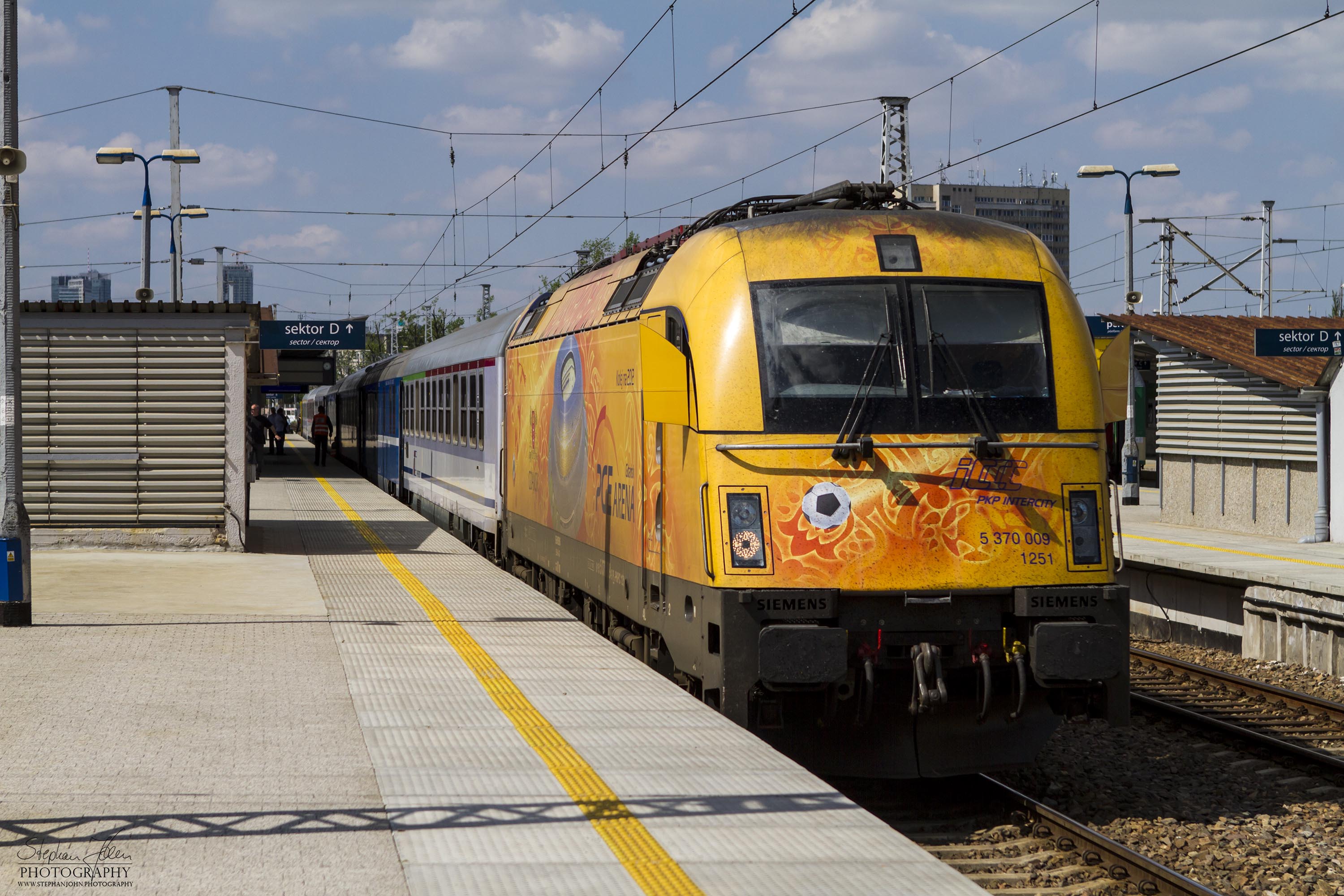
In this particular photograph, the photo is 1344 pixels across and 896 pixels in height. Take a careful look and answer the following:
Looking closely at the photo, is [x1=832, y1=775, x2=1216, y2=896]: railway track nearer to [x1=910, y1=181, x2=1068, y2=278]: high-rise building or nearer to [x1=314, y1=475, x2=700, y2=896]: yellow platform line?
[x1=314, y1=475, x2=700, y2=896]: yellow platform line

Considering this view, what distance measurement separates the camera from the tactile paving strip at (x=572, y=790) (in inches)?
203

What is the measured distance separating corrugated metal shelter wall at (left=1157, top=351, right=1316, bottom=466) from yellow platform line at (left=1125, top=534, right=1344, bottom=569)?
178cm

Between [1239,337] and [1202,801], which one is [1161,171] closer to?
[1239,337]

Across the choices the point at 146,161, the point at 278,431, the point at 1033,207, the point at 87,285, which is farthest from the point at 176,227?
the point at 1033,207

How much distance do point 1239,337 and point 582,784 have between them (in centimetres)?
1676

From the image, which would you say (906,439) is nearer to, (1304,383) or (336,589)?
(336,589)

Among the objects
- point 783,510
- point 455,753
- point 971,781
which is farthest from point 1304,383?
point 455,753

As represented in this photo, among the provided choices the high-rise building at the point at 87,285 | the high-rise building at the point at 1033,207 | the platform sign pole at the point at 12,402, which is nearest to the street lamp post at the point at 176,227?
the platform sign pole at the point at 12,402

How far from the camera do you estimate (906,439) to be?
24.1 feet

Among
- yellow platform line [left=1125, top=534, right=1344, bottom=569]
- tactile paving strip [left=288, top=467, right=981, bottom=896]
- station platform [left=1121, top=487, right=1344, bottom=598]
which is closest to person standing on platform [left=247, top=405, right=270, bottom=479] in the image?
tactile paving strip [left=288, top=467, right=981, bottom=896]

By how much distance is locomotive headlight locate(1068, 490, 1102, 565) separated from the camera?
24.4 ft

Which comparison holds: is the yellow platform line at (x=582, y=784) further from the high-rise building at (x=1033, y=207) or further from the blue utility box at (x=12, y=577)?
the high-rise building at (x=1033, y=207)

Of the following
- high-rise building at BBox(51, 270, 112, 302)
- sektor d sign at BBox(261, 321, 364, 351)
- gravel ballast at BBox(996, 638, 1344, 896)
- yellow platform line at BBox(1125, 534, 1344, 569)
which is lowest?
gravel ballast at BBox(996, 638, 1344, 896)

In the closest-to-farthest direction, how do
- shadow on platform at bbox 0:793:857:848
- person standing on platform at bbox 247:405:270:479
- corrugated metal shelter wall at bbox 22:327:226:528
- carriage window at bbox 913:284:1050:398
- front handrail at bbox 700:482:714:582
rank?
shadow on platform at bbox 0:793:857:848 < front handrail at bbox 700:482:714:582 < carriage window at bbox 913:284:1050:398 < corrugated metal shelter wall at bbox 22:327:226:528 < person standing on platform at bbox 247:405:270:479
